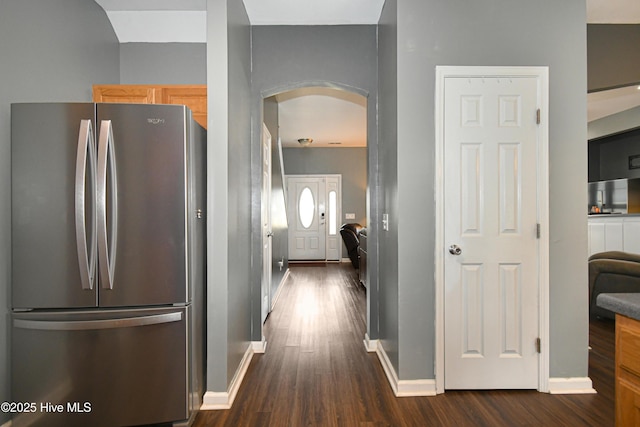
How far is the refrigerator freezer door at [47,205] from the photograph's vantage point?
1780 millimetres

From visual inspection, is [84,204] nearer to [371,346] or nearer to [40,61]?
[40,61]

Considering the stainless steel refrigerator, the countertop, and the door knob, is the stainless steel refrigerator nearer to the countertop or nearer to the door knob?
the door knob

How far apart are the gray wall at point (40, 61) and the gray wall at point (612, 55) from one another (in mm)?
4186

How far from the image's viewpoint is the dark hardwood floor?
197 cm

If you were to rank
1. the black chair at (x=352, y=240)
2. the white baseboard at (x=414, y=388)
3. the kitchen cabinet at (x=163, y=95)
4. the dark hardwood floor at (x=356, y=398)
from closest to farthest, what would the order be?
the dark hardwood floor at (x=356, y=398), the white baseboard at (x=414, y=388), the kitchen cabinet at (x=163, y=95), the black chair at (x=352, y=240)

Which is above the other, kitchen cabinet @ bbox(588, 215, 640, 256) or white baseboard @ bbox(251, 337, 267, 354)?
kitchen cabinet @ bbox(588, 215, 640, 256)

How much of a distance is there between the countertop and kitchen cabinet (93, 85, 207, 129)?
253cm

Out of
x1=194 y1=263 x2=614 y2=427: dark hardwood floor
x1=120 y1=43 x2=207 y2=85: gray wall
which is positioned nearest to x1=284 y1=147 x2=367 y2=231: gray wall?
x1=194 y1=263 x2=614 y2=427: dark hardwood floor

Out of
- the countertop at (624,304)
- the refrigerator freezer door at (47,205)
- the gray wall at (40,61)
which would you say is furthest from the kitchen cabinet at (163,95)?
the countertop at (624,304)

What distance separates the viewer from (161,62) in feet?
9.60

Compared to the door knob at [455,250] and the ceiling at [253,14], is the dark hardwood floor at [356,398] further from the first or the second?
the ceiling at [253,14]

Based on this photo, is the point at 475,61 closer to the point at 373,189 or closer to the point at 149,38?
the point at 373,189

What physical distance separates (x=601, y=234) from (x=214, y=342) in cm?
686

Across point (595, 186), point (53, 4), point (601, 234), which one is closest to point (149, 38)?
point (53, 4)
